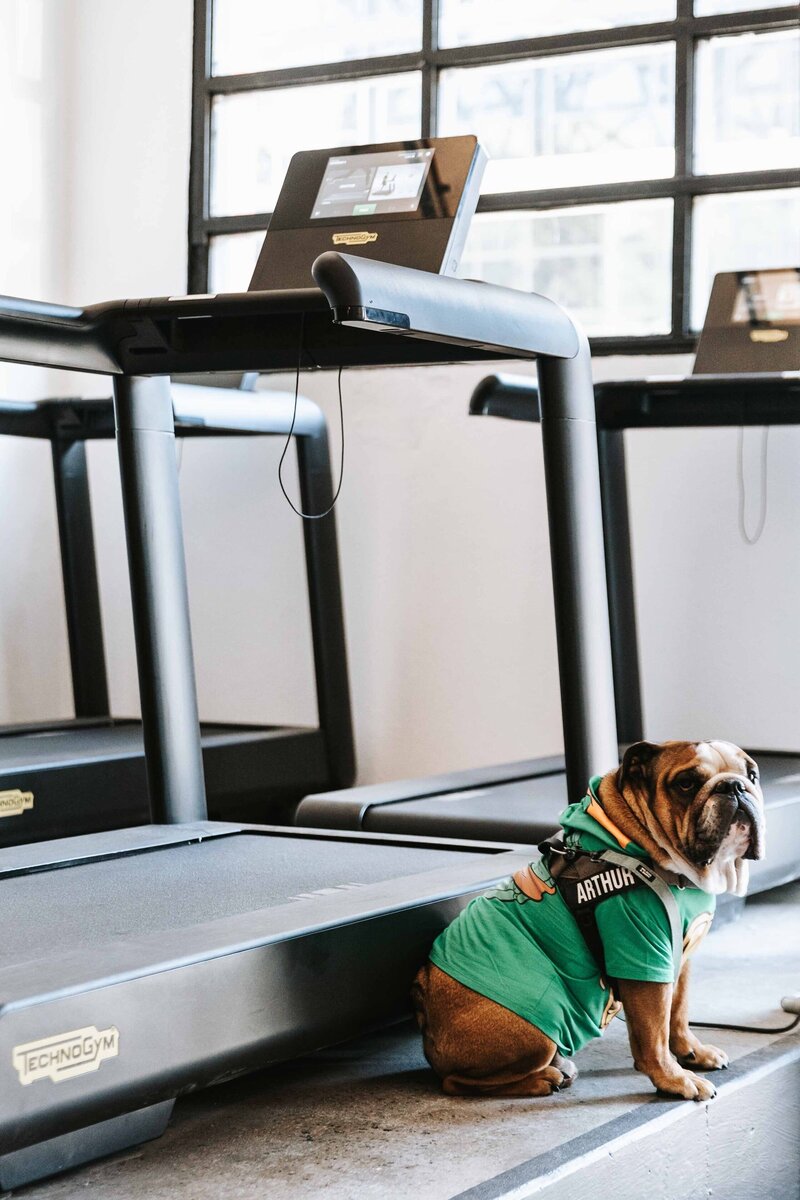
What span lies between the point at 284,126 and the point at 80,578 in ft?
6.07

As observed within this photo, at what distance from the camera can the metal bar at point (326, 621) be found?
5.03 meters

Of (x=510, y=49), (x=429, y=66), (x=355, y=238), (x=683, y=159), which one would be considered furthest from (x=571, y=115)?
(x=355, y=238)

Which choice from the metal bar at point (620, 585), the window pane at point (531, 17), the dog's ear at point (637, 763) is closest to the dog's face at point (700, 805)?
the dog's ear at point (637, 763)

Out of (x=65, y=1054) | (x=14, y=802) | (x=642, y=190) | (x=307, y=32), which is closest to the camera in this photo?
(x=65, y=1054)

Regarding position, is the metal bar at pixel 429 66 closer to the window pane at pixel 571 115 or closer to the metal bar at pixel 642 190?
the window pane at pixel 571 115

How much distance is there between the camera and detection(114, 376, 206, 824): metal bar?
342 centimetres

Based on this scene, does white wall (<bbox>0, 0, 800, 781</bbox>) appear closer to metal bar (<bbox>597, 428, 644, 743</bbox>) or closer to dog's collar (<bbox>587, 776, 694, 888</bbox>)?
metal bar (<bbox>597, 428, 644, 743</bbox>)

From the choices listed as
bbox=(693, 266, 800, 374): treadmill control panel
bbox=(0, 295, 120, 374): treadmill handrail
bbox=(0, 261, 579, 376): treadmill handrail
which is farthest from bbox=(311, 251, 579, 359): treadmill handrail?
bbox=(693, 266, 800, 374): treadmill control panel

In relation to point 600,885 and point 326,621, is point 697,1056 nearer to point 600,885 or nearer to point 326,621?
point 600,885

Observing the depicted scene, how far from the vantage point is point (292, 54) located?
5.57 m

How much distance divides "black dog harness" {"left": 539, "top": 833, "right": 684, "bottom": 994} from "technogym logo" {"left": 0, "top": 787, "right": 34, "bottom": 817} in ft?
7.31

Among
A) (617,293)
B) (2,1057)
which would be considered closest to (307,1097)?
(2,1057)

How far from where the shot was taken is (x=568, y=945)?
2.24 metres

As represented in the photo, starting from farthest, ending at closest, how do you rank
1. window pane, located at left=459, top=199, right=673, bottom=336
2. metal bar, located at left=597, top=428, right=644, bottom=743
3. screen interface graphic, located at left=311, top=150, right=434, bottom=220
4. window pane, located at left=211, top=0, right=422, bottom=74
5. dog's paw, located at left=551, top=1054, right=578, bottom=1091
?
1. window pane, located at left=211, top=0, right=422, bottom=74
2. window pane, located at left=459, top=199, right=673, bottom=336
3. metal bar, located at left=597, top=428, right=644, bottom=743
4. screen interface graphic, located at left=311, top=150, right=434, bottom=220
5. dog's paw, located at left=551, top=1054, right=578, bottom=1091
